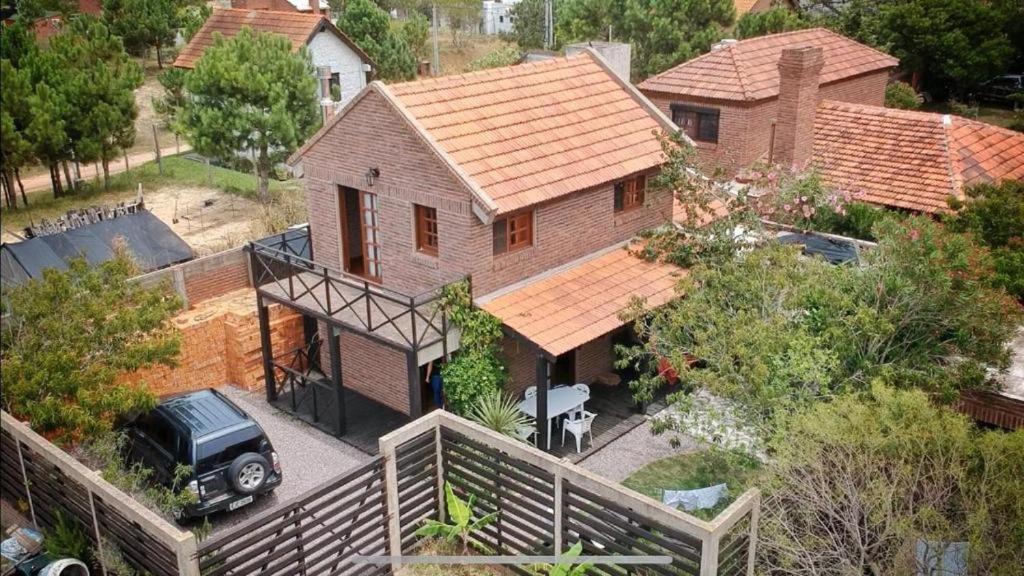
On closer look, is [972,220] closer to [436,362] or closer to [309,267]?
[436,362]

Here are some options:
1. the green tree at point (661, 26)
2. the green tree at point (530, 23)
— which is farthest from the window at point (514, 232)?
the green tree at point (530, 23)

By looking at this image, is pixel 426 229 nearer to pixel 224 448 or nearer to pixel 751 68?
pixel 224 448

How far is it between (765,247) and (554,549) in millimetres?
8067

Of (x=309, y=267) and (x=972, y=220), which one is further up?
(x=972, y=220)

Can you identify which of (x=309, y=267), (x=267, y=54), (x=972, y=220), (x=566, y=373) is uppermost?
(x=267, y=54)

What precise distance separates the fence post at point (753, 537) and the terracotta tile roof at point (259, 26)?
30.3 meters

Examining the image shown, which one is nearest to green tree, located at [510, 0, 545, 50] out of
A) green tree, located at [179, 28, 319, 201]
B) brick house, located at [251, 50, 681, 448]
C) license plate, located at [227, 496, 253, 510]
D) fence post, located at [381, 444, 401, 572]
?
green tree, located at [179, 28, 319, 201]

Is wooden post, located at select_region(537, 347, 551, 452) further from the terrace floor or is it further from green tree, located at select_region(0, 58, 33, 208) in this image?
green tree, located at select_region(0, 58, 33, 208)

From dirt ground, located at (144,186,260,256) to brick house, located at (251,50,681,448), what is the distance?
5567mm

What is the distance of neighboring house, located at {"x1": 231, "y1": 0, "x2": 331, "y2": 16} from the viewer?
45125 millimetres

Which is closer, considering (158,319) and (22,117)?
(22,117)

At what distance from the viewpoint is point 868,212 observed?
21.1 meters

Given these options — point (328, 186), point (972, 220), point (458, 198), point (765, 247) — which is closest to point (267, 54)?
point (328, 186)

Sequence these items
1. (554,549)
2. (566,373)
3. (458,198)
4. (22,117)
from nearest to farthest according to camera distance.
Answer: (22,117), (554,549), (458,198), (566,373)
